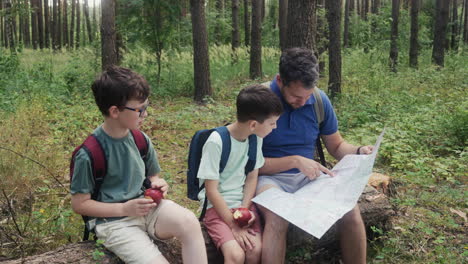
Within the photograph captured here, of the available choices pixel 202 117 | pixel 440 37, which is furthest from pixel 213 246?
pixel 440 37

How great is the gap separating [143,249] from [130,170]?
0.45m

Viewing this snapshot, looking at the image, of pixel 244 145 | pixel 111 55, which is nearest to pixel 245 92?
pixel 244 145

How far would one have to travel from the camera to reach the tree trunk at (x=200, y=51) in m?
8.70

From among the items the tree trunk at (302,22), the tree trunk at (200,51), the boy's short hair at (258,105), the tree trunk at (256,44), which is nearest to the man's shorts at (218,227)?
the boy's short hair at (258,105)

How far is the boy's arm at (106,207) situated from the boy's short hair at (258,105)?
80cm

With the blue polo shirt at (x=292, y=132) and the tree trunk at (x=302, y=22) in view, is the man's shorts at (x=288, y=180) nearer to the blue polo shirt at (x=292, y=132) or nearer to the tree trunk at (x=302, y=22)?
the blue polo shirt at (x=292, y=132)

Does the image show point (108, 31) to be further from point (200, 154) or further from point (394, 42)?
point (394, 42)

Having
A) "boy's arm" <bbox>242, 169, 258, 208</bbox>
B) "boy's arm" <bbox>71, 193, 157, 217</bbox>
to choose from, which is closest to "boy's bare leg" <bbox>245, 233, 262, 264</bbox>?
"boy's arm" <bbox>242, 169, 258, 208</bbox>

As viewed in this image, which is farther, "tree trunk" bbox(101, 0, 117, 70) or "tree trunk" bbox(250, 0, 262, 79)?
"tree trunk" bbox(250, 0, 262, 79)

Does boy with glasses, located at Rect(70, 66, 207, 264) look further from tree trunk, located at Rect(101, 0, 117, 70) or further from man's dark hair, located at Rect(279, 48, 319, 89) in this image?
tree trunk, located at Rect(101, 0, 117, 70)

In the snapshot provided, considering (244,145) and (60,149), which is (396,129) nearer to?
(244,145)

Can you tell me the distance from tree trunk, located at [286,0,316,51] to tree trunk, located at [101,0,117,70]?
4.71 m

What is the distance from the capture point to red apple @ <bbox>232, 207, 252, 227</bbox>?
244cm

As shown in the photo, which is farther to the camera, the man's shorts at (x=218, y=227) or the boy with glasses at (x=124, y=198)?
the man's shorts at (x=218, y=227)
